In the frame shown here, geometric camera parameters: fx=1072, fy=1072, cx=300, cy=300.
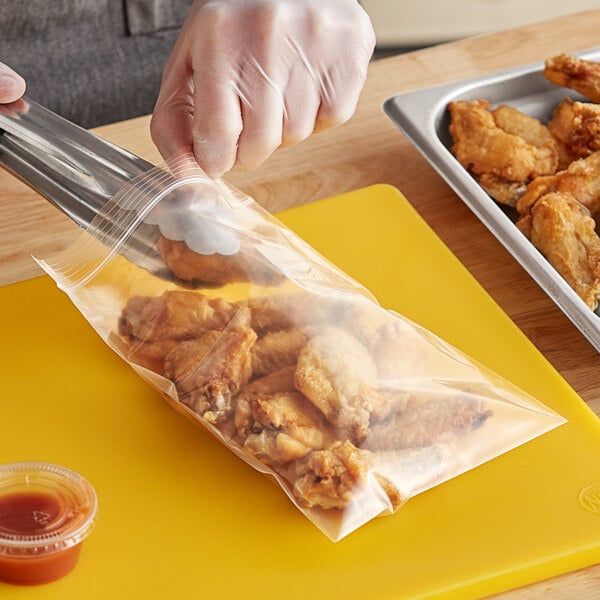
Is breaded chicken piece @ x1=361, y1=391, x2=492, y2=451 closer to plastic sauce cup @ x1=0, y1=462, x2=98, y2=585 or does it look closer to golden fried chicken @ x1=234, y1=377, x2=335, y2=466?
golden fried chicken @ x1=234, y1=377, x2=335, y2=466

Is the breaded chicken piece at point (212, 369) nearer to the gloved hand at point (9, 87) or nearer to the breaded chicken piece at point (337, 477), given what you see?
the breaded chicken piece at point (337, 477)

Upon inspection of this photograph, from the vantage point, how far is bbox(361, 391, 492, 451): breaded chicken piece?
1.10 metres

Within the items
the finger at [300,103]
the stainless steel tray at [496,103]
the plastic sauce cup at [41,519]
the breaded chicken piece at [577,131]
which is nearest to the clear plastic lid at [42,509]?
the plastic sauce cup at [41,519]

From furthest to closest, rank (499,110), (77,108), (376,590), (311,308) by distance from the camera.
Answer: (77,108), (499,110), (311,308), (376,590)

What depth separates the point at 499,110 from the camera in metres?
1.61

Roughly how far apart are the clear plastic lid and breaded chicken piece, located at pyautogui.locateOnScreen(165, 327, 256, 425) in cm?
15

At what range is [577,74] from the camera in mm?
1635

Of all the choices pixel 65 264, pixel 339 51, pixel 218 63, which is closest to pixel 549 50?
pixel 339 51

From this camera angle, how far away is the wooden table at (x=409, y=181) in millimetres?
1387

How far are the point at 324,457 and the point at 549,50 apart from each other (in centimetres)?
109

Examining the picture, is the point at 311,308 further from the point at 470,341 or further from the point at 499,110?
the point at 499,110

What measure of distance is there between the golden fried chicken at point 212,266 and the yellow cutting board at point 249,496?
0.17m

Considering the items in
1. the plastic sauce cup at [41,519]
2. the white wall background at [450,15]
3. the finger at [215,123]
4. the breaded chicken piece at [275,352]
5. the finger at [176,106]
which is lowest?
the white wall background at [450,15]

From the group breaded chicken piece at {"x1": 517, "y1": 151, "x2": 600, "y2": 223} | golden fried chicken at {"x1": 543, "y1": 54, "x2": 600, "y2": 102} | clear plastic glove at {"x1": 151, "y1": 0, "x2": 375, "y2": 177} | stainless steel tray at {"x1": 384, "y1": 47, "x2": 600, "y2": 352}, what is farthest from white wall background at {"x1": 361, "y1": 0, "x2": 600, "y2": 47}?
clear plastic glove at {"x1": 151, "y1": 0, "x2": 375, "y2": 177}
